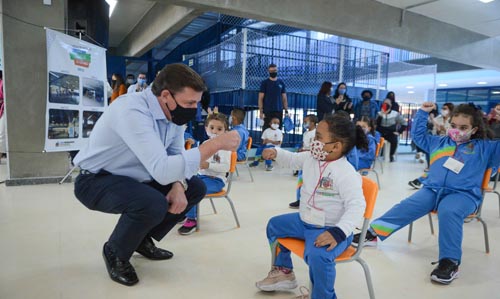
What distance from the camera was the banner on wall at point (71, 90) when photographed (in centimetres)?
380

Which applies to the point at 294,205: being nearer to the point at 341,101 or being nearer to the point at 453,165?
the point at 453,165

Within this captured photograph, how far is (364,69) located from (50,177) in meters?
6.78

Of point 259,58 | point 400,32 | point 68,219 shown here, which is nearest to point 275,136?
point 259,58

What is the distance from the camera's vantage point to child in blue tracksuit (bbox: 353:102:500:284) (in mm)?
2100

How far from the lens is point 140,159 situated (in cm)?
162

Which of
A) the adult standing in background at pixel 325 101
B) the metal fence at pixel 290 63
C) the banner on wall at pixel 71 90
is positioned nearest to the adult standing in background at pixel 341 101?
the adult standing in background at pixel 325 101

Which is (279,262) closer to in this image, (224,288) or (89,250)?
(224,288)

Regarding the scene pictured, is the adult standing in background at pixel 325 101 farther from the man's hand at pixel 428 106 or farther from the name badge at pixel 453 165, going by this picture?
the name badge at pixel 453 165

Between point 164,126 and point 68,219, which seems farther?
point 68,219

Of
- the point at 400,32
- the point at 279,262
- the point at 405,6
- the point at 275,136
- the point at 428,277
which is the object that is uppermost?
the point at 405,6

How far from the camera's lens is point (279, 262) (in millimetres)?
1757

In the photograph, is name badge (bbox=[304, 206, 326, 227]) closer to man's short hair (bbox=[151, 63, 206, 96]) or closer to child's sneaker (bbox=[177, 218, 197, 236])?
man's short hair (bbox=[151, 63, 206, 96])

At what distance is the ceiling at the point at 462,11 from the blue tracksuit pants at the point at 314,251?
555 centimetres

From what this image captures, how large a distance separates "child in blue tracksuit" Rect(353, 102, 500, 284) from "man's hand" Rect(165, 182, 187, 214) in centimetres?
132
